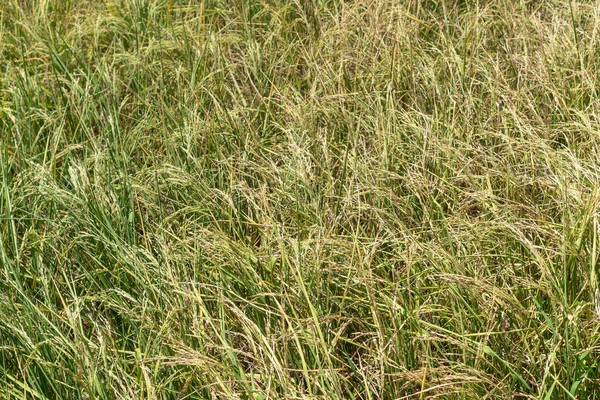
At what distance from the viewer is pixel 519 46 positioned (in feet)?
10.2

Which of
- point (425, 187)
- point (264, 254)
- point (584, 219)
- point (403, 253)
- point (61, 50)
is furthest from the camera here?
point (61, 50)

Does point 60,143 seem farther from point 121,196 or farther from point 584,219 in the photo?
point 584,219

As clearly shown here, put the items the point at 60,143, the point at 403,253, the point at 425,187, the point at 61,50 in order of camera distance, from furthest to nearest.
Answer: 1. the point at 61,50
2. the point at 60,143
3. the point at 425,187
4. the point at 403,253

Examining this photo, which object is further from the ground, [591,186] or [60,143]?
[591,186]

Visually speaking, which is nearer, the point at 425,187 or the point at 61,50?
the point at 425,187

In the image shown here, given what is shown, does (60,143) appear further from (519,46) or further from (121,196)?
(519,46)

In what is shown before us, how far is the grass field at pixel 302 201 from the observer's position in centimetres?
191

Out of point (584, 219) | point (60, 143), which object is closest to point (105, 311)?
point (60, 143)

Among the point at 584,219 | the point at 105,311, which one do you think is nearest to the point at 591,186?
the point at 584,219

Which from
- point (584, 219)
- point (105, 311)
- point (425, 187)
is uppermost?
point (584, 219)

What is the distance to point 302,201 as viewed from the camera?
7.79 feet

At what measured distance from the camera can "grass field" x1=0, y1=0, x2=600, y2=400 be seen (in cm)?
191

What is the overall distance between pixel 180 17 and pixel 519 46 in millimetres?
1327

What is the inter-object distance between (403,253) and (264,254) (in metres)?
0.35
